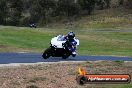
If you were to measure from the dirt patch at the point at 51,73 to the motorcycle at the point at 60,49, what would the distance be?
301 centimetres

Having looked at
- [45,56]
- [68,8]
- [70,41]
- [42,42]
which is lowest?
[68,8]

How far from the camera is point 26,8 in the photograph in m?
103

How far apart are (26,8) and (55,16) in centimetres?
779

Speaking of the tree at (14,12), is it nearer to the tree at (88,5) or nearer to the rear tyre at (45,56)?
the tree at (88,5)

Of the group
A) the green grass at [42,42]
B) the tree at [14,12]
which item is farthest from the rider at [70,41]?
the tree at [14,12]

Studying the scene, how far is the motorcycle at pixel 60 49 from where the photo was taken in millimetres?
27344

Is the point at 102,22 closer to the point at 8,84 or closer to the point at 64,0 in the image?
the point at 64,0

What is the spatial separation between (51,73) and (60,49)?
787cm

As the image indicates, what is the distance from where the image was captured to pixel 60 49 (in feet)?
90.5

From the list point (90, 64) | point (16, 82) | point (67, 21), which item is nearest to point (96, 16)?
point (67, 21)

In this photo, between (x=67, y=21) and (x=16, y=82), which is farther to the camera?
(x=67, y=21)

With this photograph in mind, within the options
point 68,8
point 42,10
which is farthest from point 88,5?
point 42,10

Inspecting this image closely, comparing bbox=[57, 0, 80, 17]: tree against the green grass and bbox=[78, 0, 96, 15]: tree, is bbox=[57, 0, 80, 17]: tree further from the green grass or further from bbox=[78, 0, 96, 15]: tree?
the green grass

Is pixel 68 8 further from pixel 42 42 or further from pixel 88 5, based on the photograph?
pixel 42 42
